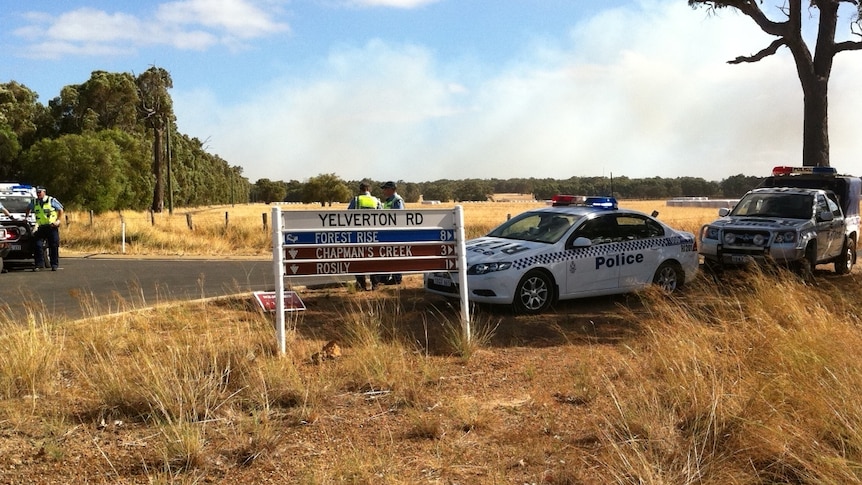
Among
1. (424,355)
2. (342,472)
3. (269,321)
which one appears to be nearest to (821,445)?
(342,472)

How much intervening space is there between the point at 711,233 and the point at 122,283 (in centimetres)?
1079

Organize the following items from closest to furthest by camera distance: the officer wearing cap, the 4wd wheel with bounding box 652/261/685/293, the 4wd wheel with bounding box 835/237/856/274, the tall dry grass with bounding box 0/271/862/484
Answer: the tall dry grass with bounding box 0/271/862/484 → the 4wd wheel with bounding box 652/261/685/293 → the officer wearing cap → the 4wd wheel with bounding box 835/237/856/274

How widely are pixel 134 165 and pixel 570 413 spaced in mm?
58675

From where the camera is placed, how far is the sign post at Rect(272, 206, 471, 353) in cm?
738

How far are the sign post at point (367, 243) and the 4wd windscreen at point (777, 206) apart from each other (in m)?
8.57

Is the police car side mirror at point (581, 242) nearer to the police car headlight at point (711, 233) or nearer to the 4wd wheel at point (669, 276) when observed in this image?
the 4wd wheel at point (669, 276)

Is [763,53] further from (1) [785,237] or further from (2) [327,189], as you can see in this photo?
(2) [327,189]

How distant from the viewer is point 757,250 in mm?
12906

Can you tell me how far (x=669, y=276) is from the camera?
37.0 feet

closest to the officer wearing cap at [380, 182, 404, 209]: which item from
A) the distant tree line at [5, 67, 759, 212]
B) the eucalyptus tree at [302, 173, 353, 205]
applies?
Result: the distant tree line at [5, 67, 759, 212]

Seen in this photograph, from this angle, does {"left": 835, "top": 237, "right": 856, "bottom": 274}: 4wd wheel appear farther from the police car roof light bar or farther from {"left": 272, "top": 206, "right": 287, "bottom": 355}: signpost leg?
{"left": 272, "top": 206, "right": 287, "bottom": 355}: signpost leg

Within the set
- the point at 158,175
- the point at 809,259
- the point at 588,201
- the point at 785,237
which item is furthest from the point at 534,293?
the point at 158,175

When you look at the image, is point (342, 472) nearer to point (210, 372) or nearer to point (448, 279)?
point (210, 372)

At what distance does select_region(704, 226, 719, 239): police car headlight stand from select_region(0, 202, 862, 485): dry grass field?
5554mm
